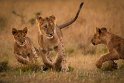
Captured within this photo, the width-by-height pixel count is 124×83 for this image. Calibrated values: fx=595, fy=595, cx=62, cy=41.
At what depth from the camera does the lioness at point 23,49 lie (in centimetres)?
1055

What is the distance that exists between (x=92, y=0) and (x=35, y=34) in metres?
6.86

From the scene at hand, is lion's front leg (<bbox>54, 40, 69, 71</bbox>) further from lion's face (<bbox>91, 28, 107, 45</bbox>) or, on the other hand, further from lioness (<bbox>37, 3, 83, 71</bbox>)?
lion's face (<bbox>91, 28, 107, 45</bbox>)

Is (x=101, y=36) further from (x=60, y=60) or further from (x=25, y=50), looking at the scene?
(x=25, y=50)

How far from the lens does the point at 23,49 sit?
35.2 ft

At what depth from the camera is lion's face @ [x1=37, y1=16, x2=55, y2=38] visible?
10.2m

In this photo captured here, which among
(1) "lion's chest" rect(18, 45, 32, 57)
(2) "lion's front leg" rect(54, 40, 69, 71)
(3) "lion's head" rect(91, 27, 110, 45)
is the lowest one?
(2) "lion's front leg" rect(54, 40, 69, 71)

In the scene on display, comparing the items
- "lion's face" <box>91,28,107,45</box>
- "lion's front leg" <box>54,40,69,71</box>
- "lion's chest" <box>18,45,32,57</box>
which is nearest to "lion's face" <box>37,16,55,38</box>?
"lion's front leg" <box>54,40,69,71</box>

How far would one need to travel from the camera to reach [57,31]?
35.1ft

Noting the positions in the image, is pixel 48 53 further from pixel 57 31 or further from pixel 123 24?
pixel 123 24

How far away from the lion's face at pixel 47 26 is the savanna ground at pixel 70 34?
0.67 m

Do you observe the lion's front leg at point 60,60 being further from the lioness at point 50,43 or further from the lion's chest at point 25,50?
the lion's chest at point 25,50

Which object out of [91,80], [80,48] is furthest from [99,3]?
[91,80]

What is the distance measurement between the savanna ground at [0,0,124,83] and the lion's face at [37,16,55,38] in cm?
67

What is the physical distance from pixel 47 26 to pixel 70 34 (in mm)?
4960
